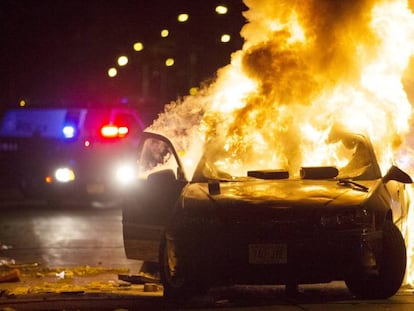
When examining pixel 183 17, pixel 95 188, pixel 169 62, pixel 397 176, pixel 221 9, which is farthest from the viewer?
pixel 183 17

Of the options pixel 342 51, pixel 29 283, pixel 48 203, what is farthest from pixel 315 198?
pixel 48 203

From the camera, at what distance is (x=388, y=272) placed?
950cm

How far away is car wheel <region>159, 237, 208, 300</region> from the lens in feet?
30.8

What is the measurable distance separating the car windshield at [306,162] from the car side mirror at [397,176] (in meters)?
0.16

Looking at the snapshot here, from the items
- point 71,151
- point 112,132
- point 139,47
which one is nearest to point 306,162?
point 112,132

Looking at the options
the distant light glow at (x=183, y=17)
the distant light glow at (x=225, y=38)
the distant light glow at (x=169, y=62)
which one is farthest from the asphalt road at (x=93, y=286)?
the distant light glow at (x=183, y=17)

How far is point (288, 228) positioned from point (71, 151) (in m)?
12.0

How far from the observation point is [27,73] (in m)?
36.0

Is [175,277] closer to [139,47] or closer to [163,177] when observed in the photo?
[163,177]

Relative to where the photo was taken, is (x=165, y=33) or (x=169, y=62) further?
(x=165, y=33)

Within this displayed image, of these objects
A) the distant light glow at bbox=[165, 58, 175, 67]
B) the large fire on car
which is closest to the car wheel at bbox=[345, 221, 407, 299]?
the large fire on car

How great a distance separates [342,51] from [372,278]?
9.80 feet

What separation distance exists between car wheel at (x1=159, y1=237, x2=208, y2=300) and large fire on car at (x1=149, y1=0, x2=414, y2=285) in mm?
1275

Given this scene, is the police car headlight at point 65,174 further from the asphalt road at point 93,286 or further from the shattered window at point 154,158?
the shattered window at point 154,158
